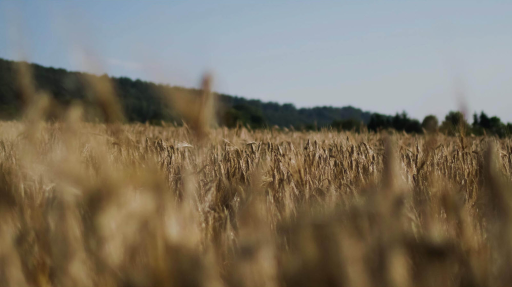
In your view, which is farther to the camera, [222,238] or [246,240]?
[222,238]

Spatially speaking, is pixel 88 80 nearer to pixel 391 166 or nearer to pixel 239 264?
pixel 239 264

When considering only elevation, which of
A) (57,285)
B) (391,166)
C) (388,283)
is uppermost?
(391,166)

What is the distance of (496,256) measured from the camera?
2.02 feet

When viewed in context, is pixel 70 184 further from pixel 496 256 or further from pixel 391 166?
pixel 496 256

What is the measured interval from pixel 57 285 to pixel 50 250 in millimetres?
93

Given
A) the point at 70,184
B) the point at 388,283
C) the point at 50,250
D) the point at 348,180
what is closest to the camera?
the point at 388,283

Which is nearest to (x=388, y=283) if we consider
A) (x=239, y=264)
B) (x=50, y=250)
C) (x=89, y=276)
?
(x=239, y=264)

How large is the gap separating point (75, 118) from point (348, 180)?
36.9 inches

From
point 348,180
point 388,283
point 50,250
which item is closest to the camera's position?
point 388,283

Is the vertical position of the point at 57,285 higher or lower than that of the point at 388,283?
lower

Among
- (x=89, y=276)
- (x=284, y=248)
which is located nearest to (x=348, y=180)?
(x=284, y=248)

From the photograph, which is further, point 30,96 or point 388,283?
point 30,96

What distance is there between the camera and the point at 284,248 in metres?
0.76

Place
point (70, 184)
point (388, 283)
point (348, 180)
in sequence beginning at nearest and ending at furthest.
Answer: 1. point (388, 283)
2. point (70, 184)
3. point (348, 180)
